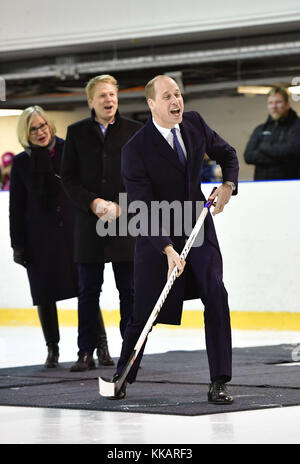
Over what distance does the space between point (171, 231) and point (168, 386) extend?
2.87 ft

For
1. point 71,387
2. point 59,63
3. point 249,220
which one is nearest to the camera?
point 71,387

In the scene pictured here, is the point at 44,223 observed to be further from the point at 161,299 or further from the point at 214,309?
the point at 214,309

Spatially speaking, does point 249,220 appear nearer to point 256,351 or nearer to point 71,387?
point 256,351

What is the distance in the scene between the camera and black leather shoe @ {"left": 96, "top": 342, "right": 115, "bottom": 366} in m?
6.08

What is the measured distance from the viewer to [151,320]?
441 centimetres

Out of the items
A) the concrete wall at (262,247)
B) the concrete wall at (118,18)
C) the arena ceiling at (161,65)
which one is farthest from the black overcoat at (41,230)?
the arena ceiling at (161,65)

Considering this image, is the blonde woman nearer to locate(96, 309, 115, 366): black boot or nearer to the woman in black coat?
the woman in black coat

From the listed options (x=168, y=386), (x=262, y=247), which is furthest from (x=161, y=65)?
(x=168, y=386)

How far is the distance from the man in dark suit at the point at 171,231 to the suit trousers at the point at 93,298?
127 cm

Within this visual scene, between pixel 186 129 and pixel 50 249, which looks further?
pixel 50 249

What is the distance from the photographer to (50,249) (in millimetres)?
6312

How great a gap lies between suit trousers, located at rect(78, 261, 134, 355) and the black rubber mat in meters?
0.17

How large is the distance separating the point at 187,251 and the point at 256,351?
97.6 inches
